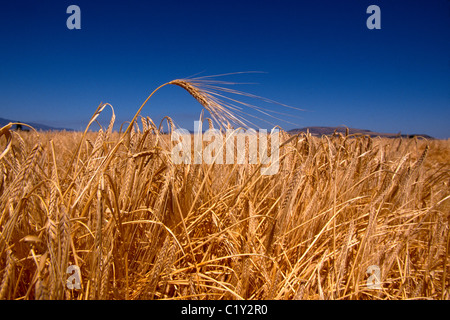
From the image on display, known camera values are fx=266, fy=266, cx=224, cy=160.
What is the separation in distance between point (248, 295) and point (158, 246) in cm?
36

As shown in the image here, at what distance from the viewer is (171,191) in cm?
83

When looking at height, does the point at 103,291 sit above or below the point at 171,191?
below

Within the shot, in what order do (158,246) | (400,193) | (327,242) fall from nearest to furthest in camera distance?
(158,246)
(327,242)
(400,193)

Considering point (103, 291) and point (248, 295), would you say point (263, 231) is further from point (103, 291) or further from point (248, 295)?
point (103, 291)

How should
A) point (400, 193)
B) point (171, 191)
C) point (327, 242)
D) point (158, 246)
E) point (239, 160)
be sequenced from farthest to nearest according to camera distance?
point (239, 160) → point (400, 193) → point (327, 242) → point (158, 246) → point (171, 191)

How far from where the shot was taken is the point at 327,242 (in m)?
1.16

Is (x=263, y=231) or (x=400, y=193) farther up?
(x=400, y=193)
